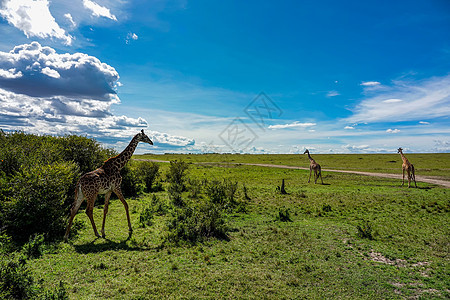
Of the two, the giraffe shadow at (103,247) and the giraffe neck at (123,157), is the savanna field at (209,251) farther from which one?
the giraffe neck at (123,157)

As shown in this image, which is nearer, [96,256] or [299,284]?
[299,284]

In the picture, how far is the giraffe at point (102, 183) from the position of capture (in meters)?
9.23

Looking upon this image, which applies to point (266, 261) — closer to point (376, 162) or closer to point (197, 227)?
point (197, 227)

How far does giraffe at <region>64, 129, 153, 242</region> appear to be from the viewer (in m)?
9.23

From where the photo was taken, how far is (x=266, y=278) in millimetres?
7145

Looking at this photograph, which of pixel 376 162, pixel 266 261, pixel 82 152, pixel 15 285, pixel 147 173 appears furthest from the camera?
pixel 376 162

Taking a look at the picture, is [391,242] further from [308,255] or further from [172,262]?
[172,262]

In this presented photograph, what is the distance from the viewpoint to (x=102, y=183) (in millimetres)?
9812

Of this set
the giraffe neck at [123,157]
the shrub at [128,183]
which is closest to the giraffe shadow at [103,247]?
the giraffe neck at [123,157]

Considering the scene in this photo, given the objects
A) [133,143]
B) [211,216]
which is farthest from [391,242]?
[133,143]

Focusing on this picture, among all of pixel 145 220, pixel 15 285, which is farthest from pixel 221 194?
pixel 15 285

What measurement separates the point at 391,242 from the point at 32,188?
1608cm

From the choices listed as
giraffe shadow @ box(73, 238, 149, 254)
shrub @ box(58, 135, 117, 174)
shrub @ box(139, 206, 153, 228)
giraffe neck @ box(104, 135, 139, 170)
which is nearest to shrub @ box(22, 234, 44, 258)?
giraffe shadow @ box(73, 238, 149, 254)

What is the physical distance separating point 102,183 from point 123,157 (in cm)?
197
